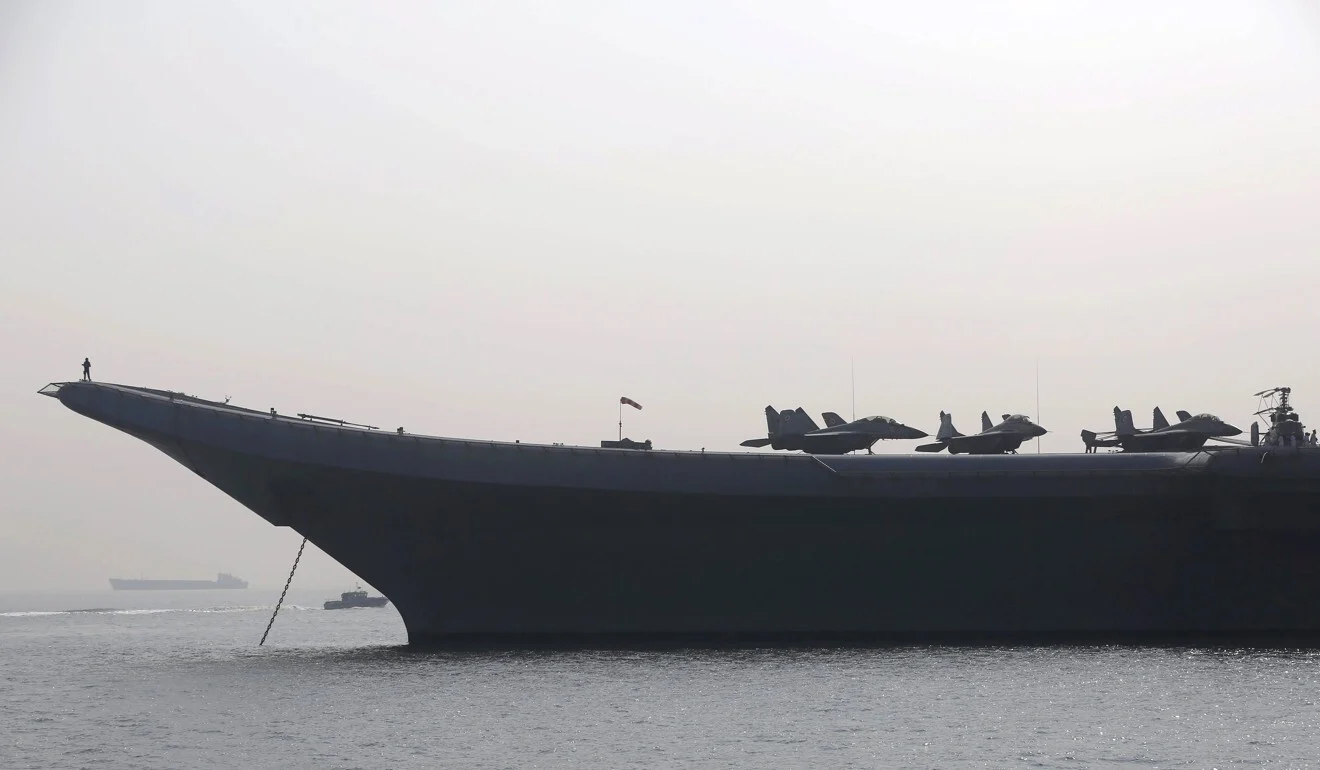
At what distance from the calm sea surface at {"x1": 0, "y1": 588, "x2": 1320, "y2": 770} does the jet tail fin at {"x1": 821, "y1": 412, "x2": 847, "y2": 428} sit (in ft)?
36.1

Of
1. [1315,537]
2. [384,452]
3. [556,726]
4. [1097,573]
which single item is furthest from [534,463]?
[1315,537]

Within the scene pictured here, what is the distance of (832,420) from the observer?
49594 mm

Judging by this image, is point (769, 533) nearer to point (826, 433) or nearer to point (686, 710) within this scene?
point (826, 433)

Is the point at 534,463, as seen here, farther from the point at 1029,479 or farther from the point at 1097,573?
the point at 1097,573

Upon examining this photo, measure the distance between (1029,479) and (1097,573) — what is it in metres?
4.32

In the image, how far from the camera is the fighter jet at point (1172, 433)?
4631 cm

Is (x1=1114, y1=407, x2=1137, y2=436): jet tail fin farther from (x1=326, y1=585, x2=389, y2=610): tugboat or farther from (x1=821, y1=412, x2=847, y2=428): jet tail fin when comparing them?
(x1=326, y1=585, x2=389, y2=610): tugboat

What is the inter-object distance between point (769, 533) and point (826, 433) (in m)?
6.38

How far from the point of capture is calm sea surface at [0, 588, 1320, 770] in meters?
24.1

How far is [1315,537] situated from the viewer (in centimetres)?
4147

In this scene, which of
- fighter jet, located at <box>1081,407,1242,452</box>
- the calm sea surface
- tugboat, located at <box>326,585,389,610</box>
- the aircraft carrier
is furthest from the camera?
tugboat, located at <box>326,585,389,610</box>

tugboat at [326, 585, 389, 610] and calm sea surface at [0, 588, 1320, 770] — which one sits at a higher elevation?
calm sea surface at [0, 588, 1320, 770]

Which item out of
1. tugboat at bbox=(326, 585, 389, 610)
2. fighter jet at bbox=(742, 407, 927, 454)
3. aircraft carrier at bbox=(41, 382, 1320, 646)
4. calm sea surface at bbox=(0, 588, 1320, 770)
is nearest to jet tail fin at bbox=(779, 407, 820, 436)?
fighter jet at bbox=(742, 407, 927, 454)

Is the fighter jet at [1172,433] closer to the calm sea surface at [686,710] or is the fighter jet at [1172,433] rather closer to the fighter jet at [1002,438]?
the fighter jet at [1002,438]
